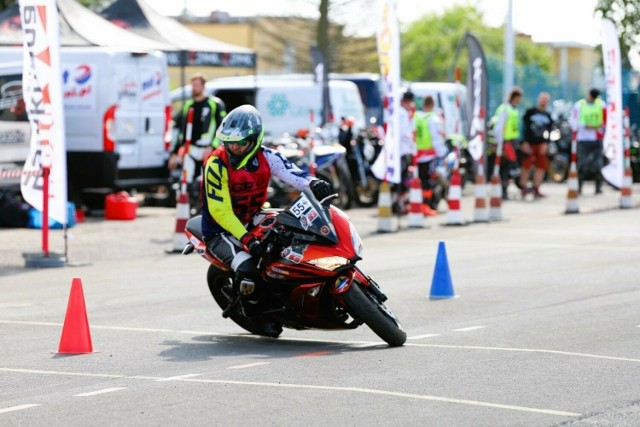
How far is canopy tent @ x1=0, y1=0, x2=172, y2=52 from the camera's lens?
2305cm

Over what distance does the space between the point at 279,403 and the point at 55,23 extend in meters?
8.90

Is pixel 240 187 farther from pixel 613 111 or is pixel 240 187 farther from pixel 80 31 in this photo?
pixel 613 111

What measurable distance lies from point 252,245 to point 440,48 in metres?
79.7

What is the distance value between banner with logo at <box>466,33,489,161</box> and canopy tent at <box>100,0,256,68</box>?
21.1ft

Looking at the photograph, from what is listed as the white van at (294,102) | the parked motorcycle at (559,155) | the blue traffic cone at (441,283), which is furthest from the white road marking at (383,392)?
the parked motorcycle at (559,155)

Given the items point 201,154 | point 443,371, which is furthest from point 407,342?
point 201,154

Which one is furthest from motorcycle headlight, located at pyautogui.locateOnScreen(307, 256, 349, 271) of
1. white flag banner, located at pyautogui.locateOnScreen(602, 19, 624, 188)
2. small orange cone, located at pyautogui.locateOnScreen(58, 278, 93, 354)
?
white flag banner, located at pyautogui.locateOnScreen(602, 19, 624, 188)

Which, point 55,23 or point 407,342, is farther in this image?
point 55,23

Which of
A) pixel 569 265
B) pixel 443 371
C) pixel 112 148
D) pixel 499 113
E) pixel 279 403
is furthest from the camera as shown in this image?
pixel 499 113

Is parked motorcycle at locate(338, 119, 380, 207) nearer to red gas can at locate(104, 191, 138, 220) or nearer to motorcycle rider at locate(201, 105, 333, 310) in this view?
red gas can at locate(104, 191, 138, 220)

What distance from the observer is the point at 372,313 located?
31.2ft

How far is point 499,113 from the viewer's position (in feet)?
82.8

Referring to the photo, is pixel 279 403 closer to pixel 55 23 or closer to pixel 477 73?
pixel 55 23

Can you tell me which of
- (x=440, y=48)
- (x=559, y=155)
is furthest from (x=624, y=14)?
(x=440, y=48)
